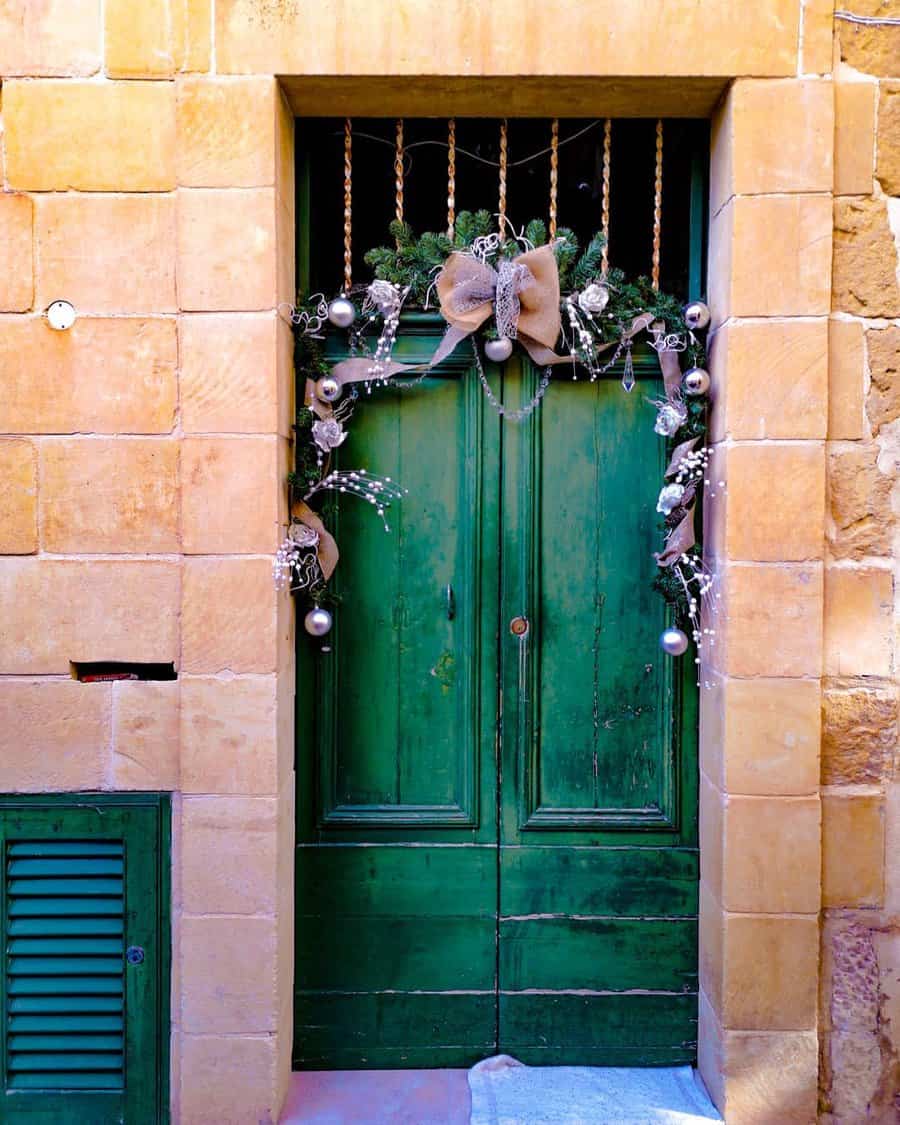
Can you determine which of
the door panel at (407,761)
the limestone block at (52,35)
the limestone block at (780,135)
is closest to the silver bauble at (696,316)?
the limestone block at (780,135)

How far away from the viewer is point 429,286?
319 centimetres

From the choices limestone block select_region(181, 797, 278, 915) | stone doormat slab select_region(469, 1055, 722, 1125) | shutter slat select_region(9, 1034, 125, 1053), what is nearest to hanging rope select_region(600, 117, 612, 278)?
limestone block select_region(181, 797, 278, 915)

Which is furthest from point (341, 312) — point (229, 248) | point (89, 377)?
point (89, 377)

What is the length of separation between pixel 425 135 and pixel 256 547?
4.75 feet

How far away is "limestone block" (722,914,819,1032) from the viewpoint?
9.77ft

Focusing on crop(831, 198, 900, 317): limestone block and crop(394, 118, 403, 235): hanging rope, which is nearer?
crop(831, 198, 900, 317): limestone block

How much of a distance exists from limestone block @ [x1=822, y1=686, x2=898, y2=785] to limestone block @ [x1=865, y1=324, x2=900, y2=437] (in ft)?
2.63

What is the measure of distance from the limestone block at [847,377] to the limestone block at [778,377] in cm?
5

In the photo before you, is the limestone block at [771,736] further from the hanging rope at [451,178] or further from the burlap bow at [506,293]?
the hanging rope at [451,178]

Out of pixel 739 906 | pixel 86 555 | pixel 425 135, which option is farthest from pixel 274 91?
pixel 739 906

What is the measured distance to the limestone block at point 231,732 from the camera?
9.78 feet

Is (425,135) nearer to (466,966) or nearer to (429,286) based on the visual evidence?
(429,286)

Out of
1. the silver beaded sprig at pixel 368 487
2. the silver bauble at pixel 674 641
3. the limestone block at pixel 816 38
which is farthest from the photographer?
the silver beaded sprig at pixel 368 487

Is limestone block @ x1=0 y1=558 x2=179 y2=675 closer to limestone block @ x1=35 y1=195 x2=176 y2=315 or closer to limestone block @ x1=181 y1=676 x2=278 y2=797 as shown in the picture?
limestone block @ x1=181 y1=676 x2=278 y2=797
